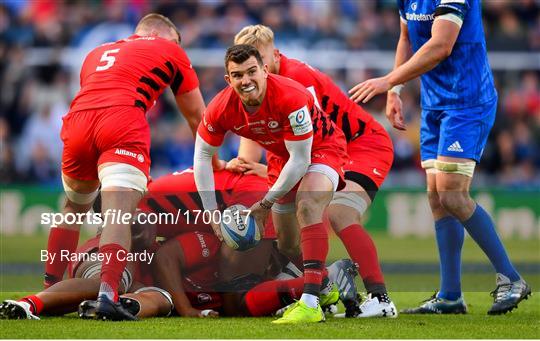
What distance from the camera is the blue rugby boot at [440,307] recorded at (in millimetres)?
7543

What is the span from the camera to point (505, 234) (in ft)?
56.3

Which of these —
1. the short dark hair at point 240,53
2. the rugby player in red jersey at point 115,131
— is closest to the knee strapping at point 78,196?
the rugby player in red jersey at point 115,131

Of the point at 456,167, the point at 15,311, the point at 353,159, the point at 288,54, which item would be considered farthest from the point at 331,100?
the point at 288,54

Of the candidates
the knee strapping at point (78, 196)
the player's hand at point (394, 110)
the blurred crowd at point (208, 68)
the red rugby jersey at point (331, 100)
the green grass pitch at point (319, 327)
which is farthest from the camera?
the blurred crowd at point (208, 68)

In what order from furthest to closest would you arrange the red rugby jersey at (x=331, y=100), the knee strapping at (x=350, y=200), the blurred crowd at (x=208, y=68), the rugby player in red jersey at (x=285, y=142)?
the blurred crowd at (x=208, y=68) < the red rugby jersey at (x=331, y=100) < the knee strapping at (x=350, y=200) < the rugby player in red jersey at (x=285, y=142)

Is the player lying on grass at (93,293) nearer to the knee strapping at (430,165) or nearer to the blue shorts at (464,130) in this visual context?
the knee strapping at (430,165)

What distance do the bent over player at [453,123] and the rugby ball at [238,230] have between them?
132 cm

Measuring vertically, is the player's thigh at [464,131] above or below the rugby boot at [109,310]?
above

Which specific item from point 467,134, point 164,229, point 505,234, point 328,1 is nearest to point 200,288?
point 164,229

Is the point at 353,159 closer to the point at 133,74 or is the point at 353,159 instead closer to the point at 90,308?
the point at 133,74

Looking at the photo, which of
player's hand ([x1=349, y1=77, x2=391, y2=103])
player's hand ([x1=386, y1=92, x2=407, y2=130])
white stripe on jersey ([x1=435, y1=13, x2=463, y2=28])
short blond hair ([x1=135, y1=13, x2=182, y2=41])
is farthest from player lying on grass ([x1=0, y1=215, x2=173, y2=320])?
white stripe on jersey ([x1=435, y1=13, x2=463, y2=28])

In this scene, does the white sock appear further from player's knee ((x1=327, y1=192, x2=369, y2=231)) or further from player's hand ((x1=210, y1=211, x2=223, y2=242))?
player's knee ((x1=327, y1=192, x2=369, y2=231))

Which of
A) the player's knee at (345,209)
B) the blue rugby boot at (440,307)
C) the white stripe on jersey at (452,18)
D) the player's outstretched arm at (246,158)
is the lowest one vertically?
the blue rugby boot at (440,307)

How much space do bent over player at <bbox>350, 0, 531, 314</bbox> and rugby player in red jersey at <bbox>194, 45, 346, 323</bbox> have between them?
2.37ft
